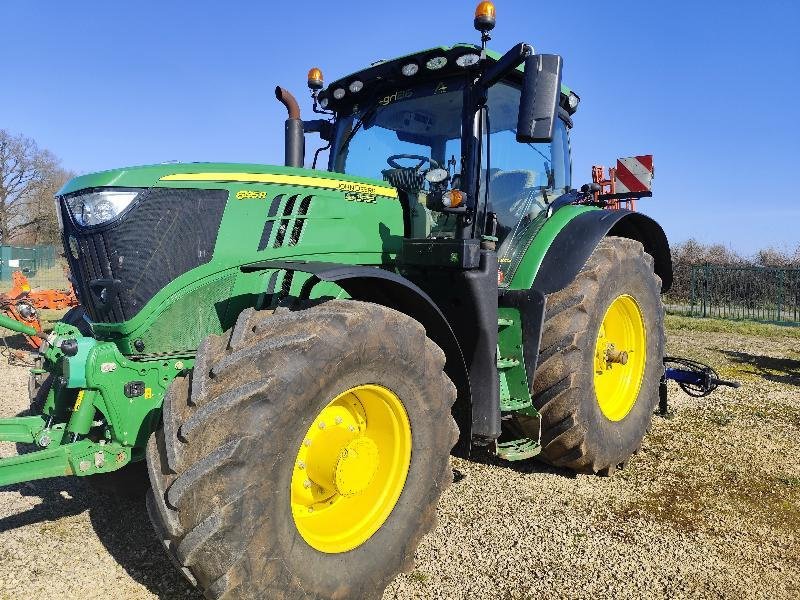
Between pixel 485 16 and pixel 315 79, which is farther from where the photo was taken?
pixel 315 79

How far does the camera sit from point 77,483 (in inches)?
153

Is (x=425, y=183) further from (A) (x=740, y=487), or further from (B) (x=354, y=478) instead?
(A) (x=740, y=487)

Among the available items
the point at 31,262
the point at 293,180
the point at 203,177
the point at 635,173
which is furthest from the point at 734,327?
the point at 31,262

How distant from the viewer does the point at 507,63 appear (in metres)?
3.11

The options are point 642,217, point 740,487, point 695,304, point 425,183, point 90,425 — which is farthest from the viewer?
point 695,304

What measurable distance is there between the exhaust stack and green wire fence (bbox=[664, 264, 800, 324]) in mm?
14331

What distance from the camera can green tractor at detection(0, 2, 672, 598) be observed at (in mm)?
2213

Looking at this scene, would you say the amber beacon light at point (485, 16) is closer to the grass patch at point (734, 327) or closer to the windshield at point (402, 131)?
the windshield at point (402, 131)

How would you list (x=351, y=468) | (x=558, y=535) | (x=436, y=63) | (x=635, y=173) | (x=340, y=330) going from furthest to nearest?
(x=635, y=173) → (x=436, y=63) → (x=558, y=535) → (x=351, y=468) → (x=340, y=330)

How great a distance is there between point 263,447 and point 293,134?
2.73m

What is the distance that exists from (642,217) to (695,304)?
13.7m

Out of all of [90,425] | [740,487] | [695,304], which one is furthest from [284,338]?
[695,304]

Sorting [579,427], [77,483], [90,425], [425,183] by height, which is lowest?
[77,483]

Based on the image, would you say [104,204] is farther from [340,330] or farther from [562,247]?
[562,247]
